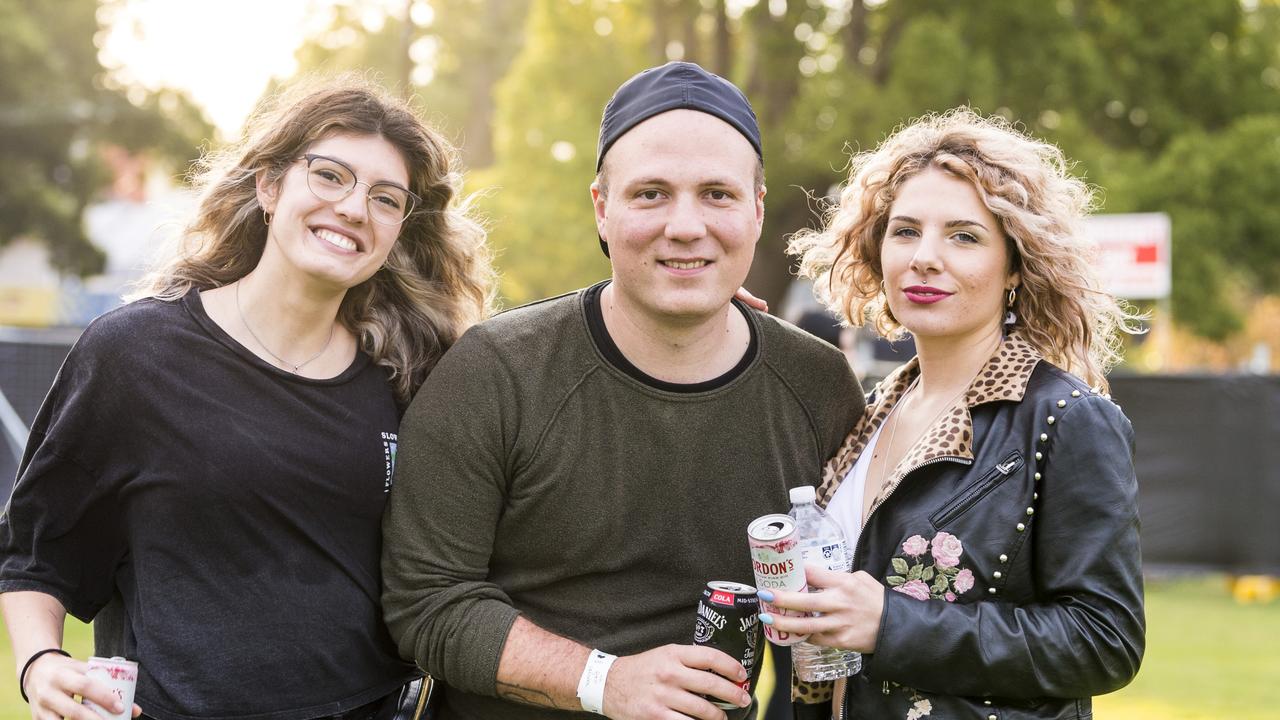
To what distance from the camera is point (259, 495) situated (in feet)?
9.94

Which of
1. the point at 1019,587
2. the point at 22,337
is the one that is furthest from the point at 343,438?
the point at 22,337

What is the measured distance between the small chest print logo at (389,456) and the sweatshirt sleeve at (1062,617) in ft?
4.35

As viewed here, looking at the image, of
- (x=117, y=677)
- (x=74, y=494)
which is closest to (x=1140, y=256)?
(x=74, y=494)

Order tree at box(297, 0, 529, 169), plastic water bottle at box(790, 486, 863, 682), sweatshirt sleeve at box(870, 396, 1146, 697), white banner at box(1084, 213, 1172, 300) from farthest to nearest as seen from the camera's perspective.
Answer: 1. tree at box(297, 0, 529, 169)
2. white banner at box(1084, 213, 1172, 300)
3. plastic water bottle at box(790, 486, 863, 682)
4. sweatshirt sleeve at box(870, 396, 1146, 697)

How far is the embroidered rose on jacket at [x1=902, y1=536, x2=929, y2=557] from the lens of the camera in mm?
2902

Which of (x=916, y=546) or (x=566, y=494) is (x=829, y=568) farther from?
(x=566, y=494)

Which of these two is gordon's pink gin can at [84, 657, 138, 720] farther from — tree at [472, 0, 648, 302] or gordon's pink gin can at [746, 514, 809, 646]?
tree at [472, 0, 648, 302]

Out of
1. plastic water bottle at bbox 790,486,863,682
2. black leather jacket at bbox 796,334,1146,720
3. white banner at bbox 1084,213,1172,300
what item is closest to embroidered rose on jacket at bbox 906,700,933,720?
black leather jacket at bbox 796,334,1146,720

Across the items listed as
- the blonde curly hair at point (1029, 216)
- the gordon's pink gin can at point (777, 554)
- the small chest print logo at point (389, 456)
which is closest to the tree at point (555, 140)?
the blonde curly hair at point (1029, 216)

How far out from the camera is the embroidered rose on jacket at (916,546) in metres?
2.90

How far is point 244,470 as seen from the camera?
3.02 metres

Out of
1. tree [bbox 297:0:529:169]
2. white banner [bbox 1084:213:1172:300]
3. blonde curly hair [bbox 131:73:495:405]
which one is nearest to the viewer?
blonde curly hair [bbox 131:73:495:405]

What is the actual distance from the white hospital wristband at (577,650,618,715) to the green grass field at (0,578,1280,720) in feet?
17.1

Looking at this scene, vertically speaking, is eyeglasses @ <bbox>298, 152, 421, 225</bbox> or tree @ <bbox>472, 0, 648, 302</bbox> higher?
tree @ <bbox>472, 0, 648, 302</bbox>
